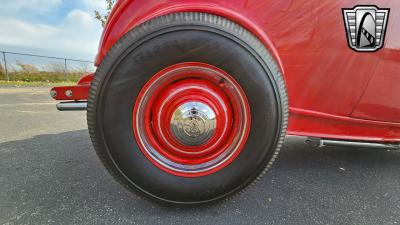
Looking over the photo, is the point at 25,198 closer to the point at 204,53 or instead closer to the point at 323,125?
the point at 204,53

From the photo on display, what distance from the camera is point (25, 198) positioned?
1.33 metres

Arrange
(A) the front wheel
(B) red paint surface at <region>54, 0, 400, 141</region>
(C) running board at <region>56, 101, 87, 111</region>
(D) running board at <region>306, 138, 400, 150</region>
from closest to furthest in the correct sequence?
(A) the front wheel < (B) red paint surface at <region>54, 0, 400, 141</region> < (D) running board at <region>306, 138, 400, 150</region> < (C) running board at <region>56, 101, 87, 111</region>

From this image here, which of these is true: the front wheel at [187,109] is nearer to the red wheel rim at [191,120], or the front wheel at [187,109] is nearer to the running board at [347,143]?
the red wheel rim at [191,120]

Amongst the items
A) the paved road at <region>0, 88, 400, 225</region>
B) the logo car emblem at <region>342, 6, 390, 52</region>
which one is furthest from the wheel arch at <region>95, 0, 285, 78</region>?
the paved road at <region>0, 88, 400, 225</region>

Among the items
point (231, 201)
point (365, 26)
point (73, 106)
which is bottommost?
point (231, 201)

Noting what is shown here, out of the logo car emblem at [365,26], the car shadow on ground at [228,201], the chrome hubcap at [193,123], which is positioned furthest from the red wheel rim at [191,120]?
the logo car emblem at [365,26]

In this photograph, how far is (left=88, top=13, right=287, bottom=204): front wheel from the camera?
44.5 inches

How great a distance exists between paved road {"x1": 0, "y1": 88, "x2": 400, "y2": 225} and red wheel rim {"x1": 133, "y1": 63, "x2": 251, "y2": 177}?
246 millimetres

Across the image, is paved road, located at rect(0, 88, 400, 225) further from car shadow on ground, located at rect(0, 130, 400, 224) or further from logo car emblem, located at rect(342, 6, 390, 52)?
logo car emblem, located at rect(342, 6, 390, 52)

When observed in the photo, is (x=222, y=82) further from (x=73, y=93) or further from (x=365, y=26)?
(x=73, y=93)

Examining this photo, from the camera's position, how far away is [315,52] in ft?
4.24

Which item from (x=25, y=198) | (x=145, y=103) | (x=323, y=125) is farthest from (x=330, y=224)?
(x=25, y=198)

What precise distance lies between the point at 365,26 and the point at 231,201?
1.10 metres

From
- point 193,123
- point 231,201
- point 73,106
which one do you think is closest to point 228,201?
point 231,201
